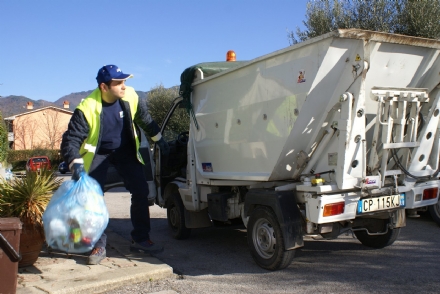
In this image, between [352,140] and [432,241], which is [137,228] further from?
[432,241]

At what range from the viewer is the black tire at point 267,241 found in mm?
4465

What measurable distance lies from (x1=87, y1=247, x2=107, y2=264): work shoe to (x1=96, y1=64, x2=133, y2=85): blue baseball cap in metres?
1.83

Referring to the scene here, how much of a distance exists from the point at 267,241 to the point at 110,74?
8.04 ft

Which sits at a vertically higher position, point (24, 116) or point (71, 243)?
point (24, 116)

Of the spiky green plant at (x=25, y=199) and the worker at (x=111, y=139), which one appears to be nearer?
the spiky green plant at (x=25, y=199)

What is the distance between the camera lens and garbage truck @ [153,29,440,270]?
13.5 ft

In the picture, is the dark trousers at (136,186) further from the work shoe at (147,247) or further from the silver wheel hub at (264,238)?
the silver wheel hub at (264,238)

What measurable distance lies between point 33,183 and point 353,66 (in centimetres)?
339

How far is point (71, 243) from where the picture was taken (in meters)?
4.02

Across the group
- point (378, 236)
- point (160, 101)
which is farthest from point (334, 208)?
point (160, 101)

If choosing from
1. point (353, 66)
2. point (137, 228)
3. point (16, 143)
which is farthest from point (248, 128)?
point (16, 143)

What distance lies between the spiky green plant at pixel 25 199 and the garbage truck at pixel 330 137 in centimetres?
211

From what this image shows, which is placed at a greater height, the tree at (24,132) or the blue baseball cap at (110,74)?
the tree at (24,132)

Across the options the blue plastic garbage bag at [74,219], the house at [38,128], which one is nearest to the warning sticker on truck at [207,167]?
the blue plastic garbage bag at [74,219]
